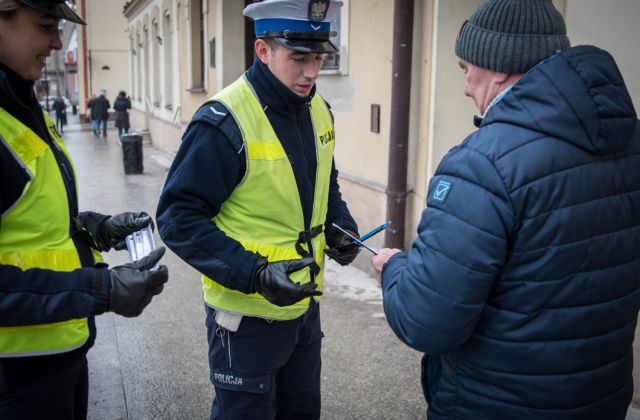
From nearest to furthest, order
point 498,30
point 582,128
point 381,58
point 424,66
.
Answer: point 582,128
point 498,30
point 424,66
point 381,58

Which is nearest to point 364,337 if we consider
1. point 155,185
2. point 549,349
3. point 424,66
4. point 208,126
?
point 424,66

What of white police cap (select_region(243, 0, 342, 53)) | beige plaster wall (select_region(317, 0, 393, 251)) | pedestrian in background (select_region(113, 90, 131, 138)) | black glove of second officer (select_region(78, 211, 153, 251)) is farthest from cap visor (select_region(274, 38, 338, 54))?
pedestrian in background (select_region(113, 90, 131, 138))

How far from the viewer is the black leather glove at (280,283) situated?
2.18 meters

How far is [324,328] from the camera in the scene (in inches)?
192

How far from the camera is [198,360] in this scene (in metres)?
4.31

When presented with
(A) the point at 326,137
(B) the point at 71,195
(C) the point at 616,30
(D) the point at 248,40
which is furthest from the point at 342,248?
(D) the point at 248,40

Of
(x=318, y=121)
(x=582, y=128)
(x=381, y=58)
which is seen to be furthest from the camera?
(x=381, y=58)

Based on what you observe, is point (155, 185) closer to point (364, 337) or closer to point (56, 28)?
point (364, 337)

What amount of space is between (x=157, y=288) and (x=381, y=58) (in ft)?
14.2

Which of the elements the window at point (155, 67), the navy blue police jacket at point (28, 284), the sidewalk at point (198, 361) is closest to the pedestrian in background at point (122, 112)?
the window at point (155, 67)

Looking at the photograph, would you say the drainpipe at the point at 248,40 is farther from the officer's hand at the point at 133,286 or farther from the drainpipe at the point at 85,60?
the drainpipe at the point at 85,60

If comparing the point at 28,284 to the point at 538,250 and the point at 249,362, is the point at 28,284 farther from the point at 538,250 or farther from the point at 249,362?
the point at 538,250

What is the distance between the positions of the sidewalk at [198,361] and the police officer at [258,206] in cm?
137

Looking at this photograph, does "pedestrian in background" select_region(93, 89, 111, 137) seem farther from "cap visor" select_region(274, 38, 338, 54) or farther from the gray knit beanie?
the gray knit beanie
